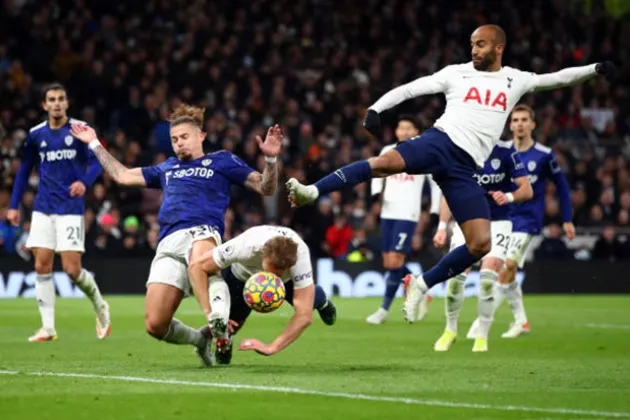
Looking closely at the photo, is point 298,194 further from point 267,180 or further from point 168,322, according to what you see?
point 168,322

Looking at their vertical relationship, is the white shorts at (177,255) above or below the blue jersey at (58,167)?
below

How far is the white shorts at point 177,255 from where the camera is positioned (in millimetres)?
11250

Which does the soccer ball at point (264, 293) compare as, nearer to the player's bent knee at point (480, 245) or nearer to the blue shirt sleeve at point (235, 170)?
the blue shirt sleeve at point (235, 170)

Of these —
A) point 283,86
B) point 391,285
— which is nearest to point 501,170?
point 391,285

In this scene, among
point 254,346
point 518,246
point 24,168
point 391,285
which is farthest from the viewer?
point 391,285

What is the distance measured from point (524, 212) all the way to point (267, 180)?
6413 millimetres

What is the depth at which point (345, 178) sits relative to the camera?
1084 centimetres

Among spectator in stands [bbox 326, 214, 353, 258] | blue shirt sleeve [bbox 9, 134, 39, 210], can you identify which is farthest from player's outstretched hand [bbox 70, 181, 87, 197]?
spectator in stands [bbox 326, 214, 353, 258]

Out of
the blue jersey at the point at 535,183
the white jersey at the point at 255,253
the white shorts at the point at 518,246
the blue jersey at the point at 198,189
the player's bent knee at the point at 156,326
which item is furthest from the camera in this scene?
the blue jersey at the point at 535,183

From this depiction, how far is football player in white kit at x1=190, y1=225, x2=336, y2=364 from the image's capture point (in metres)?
10.3

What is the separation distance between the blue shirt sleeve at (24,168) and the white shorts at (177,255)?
434 centimetres

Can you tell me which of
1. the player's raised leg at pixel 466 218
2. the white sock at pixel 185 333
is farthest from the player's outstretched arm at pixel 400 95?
the white sock at pixel 185 333

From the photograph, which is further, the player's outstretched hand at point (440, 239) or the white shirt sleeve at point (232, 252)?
the player's outstretched hand at point (440, 239)

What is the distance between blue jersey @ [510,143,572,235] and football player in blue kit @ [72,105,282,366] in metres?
5.86
